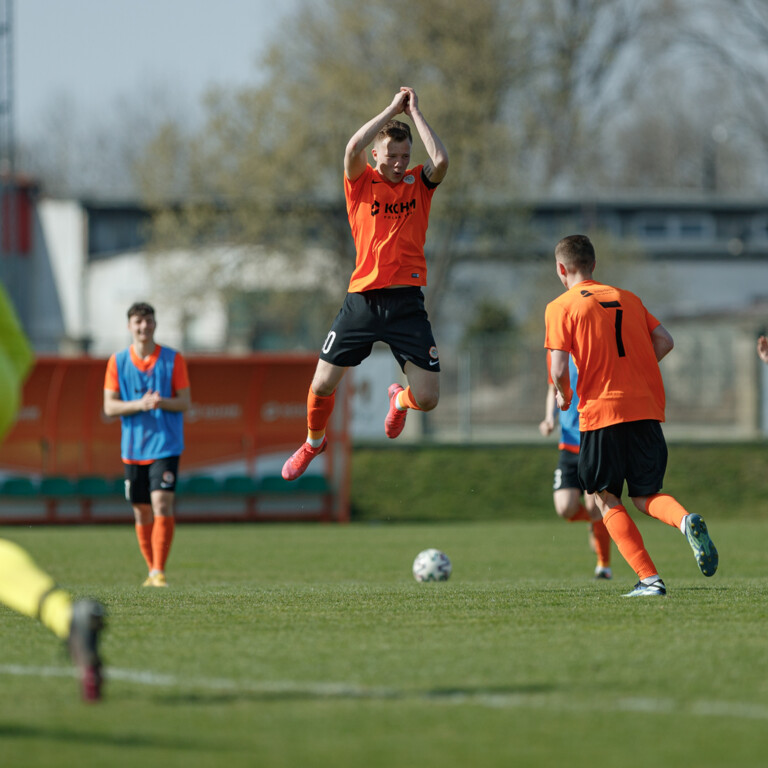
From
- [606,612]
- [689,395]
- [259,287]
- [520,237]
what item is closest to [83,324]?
[259,287]

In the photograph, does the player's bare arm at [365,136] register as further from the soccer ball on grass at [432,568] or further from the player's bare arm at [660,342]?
the soccer ball on grass at [432,568]

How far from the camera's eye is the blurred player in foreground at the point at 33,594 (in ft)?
14.4

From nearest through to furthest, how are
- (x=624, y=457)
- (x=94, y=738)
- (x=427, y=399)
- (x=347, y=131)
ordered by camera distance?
(x=94, y=738), (x=624, y=457), (x=427, y=399), (x=347, y=131)

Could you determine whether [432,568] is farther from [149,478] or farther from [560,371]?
[560,371]

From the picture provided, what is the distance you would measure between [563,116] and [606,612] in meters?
37.9

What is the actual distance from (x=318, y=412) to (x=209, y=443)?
12.7 metres

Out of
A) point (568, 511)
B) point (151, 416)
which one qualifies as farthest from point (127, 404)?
point (568, 511)

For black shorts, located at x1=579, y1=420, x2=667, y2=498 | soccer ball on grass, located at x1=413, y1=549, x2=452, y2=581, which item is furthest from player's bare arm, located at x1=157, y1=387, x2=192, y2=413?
black shorts, located at x1=579, y1=420, x2=667, y2=498

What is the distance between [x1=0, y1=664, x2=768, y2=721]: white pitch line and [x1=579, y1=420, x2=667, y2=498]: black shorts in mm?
3148

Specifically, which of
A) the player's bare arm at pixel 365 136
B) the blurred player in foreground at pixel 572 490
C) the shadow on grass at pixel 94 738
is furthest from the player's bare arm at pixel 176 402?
the shadow on grass at pixel 94 738

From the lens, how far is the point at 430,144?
332 inches

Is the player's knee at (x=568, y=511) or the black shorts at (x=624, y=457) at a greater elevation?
the black shorts at (x=624, y=457)

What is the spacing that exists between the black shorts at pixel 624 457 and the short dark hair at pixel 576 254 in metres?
1.09

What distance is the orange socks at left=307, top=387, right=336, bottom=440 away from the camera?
952 cm
